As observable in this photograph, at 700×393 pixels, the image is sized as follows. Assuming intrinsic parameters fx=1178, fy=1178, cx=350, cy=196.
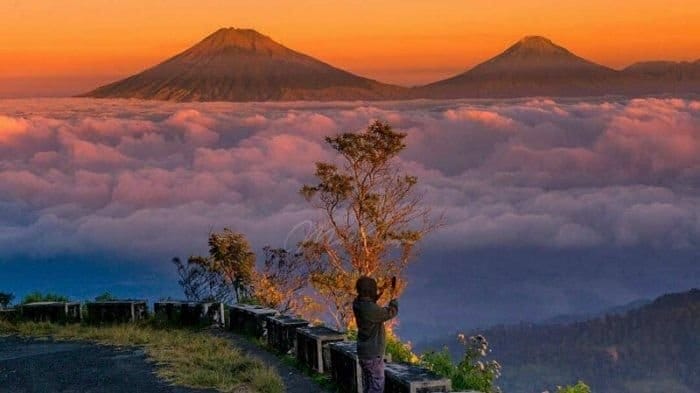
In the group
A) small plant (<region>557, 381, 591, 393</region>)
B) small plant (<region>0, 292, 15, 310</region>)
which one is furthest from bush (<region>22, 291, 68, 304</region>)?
small plant (<region>557, 381, 591, 393</region>)

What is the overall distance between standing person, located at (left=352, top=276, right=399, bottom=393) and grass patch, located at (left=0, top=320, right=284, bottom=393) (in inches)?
134

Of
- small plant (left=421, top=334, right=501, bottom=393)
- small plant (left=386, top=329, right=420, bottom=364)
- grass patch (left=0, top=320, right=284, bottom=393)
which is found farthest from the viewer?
small plant (left=386, top=329, right=420, bottom=364)

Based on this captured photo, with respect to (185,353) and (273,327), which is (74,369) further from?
(273,327)

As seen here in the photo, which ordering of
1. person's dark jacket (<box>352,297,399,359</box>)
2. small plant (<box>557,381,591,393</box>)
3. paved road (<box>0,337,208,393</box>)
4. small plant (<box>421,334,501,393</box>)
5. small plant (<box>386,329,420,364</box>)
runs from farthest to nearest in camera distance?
1. small plant (<box>386,329,420,364</box>)
2. small plant (<box>421,334,501,393</box>)
3. paved road (<box>0,337,208,393</box>)
4. small plant (<box>557,381,591,393</box>)
5. person's dark jacket (<box>352,297,399,359</box>)

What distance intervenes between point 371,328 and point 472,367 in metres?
6.53

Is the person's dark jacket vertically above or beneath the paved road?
above

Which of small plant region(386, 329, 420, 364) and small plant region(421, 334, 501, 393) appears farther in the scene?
small plant region(386, 329, 420, 364)

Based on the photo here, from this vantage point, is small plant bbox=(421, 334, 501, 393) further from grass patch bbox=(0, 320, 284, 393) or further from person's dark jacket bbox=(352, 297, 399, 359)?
person's dark jacket bbox=(352, 297, 399, 359)

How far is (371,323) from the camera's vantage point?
13.8 m

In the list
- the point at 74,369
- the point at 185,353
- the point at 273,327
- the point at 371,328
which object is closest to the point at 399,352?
the point at 273,327

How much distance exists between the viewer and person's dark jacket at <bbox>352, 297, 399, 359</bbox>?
13.6 meters

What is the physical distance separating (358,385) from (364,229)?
20674 millimetres

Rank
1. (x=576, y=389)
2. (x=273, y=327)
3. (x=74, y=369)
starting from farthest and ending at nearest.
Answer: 1. (x=273, y=327)
2. (x=74, y=369)
3. (x=576, y=389)

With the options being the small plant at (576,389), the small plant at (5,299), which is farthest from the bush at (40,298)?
the small plant at (576,389)
